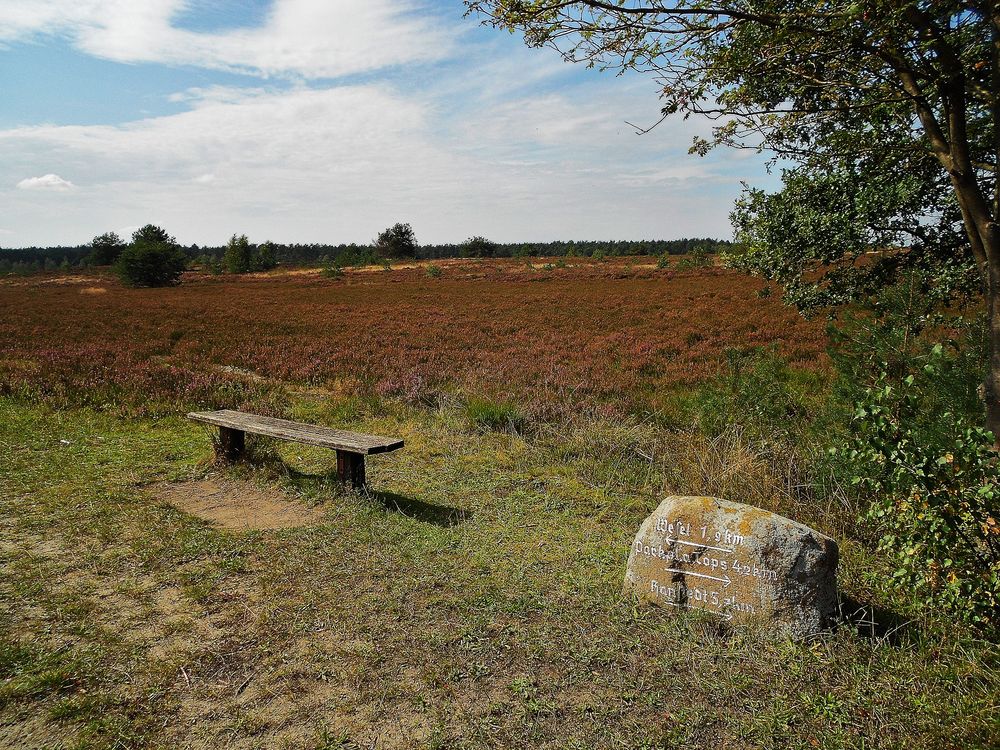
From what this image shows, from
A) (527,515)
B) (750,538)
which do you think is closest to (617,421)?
(527,515)

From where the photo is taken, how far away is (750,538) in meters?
3.48

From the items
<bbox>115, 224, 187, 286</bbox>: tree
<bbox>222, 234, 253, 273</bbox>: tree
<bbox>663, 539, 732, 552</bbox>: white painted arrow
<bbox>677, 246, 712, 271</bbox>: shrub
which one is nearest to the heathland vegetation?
<bbox>663, 539, 732, 552</bbox>: white painted arrow

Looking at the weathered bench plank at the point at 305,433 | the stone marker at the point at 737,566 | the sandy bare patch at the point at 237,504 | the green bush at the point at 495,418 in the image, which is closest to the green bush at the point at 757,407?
the green bush at the point at 495,418

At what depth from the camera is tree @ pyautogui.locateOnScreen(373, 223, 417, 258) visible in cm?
8644

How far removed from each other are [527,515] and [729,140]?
11.3 ft

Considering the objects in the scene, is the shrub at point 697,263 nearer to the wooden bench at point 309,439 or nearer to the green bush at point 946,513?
the wooden bench at point 309,439

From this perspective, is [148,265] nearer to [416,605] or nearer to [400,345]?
[400,345]

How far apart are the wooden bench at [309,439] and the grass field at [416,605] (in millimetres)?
282

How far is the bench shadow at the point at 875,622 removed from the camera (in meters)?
3.34

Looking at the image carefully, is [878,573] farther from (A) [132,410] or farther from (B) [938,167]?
(A) [132,410]

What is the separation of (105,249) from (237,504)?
92829 millimetres

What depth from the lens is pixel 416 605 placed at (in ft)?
12.4

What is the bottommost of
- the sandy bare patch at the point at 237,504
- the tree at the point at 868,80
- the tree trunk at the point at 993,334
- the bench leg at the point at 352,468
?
the sandy bare patch at the point at 237,504

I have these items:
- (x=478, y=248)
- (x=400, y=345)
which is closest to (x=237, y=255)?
(x=478, y=248)
